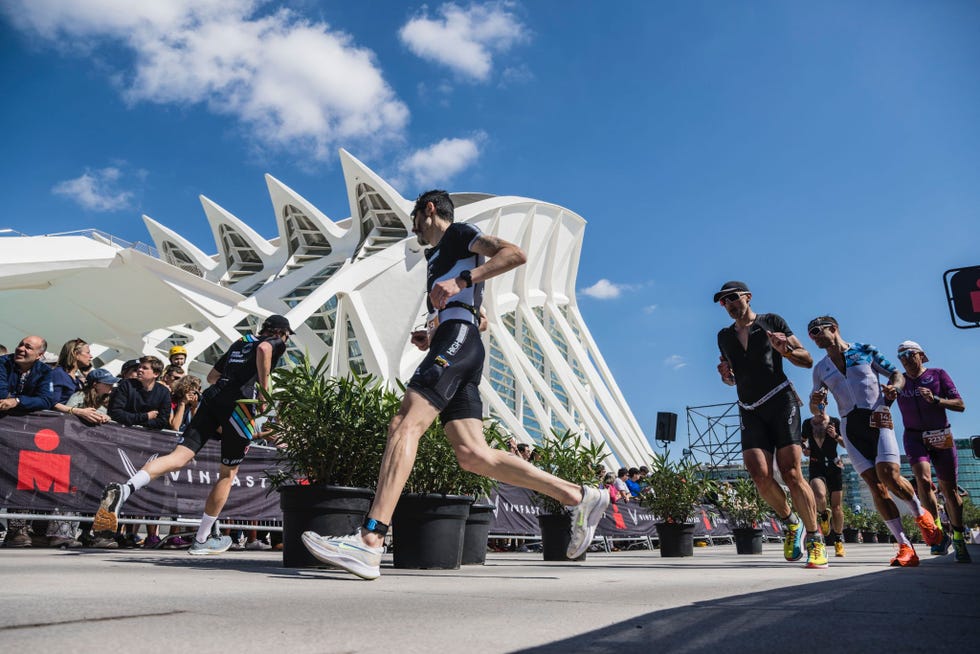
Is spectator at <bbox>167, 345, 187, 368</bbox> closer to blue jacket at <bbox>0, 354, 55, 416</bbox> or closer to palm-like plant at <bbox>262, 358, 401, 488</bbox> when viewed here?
blue jacket at <bbox>0, 354, 55, 416</bbox>

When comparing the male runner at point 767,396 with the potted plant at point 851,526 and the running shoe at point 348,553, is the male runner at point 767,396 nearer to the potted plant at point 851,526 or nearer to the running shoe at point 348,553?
the running shoe at point 348,553

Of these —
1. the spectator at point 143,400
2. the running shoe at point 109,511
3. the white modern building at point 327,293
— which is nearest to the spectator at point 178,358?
the spectator at point 143,400

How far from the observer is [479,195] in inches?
1419

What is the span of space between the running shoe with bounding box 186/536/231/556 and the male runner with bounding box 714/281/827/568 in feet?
13.4

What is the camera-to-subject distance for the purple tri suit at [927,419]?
621cm

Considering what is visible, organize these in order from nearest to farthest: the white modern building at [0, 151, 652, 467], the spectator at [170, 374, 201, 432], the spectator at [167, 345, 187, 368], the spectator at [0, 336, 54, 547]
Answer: the spectator at [0, 336, 54, 547]
the spectator at [170, 374, 201, 432]
the spectator at [167, 345, 187, 368]
the white modern building at [0, 151, 652, 467]

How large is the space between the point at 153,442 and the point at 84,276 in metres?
19.0

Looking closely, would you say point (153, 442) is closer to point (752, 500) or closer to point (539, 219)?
point (752, 500)

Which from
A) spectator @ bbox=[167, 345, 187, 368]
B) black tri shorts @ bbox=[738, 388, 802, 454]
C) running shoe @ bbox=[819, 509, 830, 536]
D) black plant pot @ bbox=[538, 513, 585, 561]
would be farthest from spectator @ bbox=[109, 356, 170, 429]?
running shoe @ bbox=[819, 509, 830, 536]

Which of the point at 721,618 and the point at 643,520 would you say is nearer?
the point at 721,618

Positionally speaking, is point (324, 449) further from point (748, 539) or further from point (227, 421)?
point (748, 539)

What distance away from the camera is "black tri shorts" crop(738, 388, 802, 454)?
5195 millimetres

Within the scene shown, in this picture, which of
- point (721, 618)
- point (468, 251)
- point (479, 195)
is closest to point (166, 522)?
point (468, 251)

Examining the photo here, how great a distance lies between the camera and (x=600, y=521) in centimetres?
A: 863
